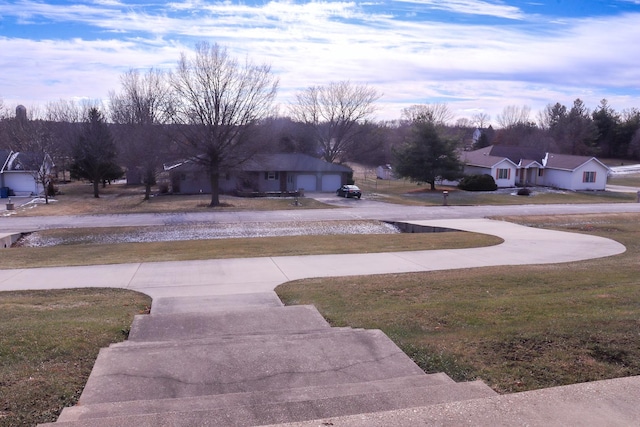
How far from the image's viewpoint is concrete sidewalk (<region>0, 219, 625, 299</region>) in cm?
1323

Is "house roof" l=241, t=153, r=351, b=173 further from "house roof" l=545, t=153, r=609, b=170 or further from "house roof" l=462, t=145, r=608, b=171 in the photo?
"house roof" l=545, t=153, r=609, b=170

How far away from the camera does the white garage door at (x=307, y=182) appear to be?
54.8m

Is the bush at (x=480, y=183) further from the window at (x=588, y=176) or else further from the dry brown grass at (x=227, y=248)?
the dry brown grass at (x=227, y=248)

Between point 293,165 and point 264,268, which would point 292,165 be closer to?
point 293,165

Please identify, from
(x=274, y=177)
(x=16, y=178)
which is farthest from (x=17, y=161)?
(x=274, y=177)

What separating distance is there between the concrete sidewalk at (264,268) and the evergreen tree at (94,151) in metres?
37.8

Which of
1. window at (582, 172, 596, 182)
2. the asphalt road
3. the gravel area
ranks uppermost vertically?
window at (582, 172, 596, 182)

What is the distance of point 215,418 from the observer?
14.5ft

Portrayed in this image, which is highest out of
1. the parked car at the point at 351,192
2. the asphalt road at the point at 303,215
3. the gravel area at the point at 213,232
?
the parked car at the point at 351,192

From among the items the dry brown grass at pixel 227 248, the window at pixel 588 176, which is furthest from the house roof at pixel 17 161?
the window at pixel 588 176

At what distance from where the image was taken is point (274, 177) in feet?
180

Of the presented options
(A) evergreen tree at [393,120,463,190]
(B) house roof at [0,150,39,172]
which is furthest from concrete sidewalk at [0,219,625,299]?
(B) house roof at [0,150,39,172]

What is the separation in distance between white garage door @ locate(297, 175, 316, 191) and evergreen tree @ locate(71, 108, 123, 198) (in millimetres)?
19010

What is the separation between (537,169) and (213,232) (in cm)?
4619
